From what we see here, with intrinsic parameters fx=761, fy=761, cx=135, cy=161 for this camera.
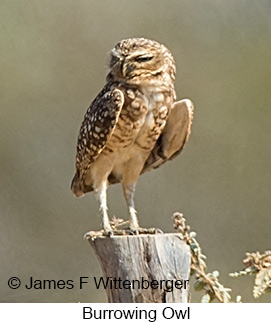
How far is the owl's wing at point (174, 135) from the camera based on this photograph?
2994 millimetres

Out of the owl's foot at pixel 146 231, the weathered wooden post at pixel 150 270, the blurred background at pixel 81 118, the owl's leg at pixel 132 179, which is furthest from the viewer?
the blurred background at pixel 81 118

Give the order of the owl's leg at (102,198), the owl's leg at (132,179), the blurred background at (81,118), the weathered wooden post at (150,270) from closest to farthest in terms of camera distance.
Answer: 1. the weathered wooden post at (150,270)
2. the owl's leg at (102,198)
3. the owl's leg at (132,179)
4. the blurred background at (81,118)

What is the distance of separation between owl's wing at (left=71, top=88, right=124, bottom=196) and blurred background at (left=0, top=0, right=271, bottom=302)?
76 cm

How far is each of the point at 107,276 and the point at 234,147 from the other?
1804mm

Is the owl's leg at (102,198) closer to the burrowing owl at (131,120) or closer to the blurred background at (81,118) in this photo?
the burrowing owl at (131,120)

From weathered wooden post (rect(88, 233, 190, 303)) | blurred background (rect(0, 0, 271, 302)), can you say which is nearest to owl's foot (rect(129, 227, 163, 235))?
weathered wooden post (rect(88, 233, 190, 303))

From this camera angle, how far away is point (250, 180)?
4.14m

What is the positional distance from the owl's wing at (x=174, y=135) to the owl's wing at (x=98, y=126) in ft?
0.90

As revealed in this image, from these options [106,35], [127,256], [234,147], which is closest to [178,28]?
[106,35]

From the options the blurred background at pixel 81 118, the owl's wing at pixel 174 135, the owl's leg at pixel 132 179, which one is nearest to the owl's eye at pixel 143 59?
the owl's wing at pixel 174 135

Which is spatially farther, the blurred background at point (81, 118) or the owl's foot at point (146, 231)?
the blurred background at point (81, 118)

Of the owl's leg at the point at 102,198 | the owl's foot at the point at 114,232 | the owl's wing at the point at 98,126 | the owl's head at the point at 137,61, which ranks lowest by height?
the owl's foot at the point at 114,232

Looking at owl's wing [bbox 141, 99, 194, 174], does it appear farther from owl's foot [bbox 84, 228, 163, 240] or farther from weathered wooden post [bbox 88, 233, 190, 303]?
weathered wooden post [bbox 88, 233, 190, 303]
